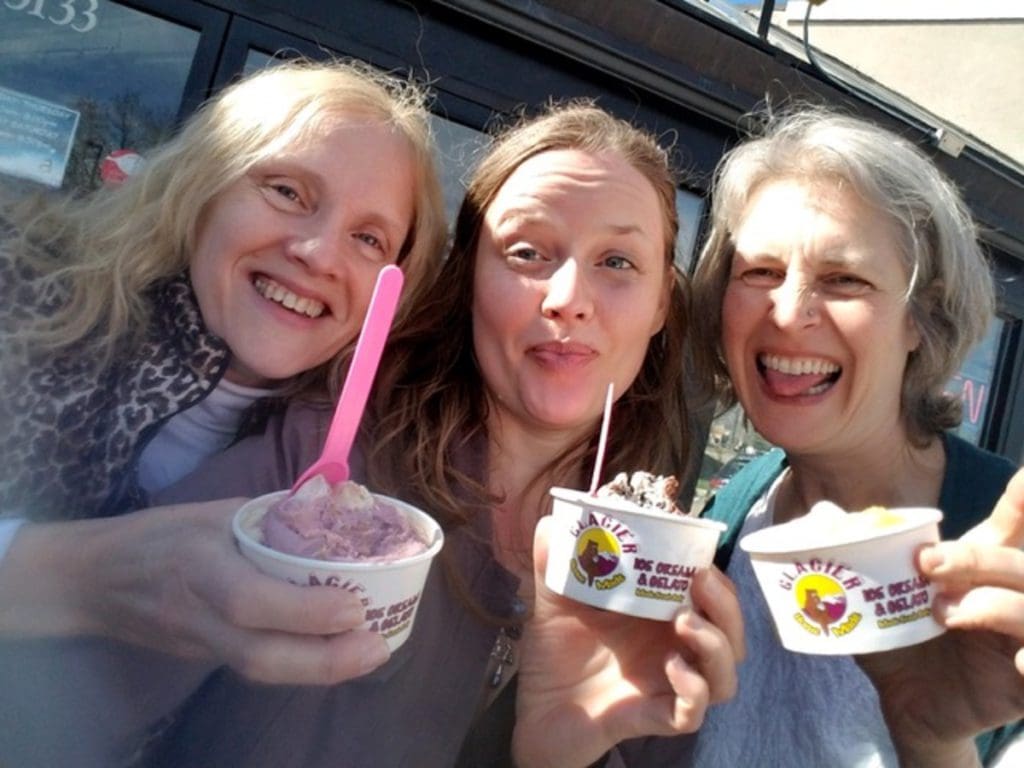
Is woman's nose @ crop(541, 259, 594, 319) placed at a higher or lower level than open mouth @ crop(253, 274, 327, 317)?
higher

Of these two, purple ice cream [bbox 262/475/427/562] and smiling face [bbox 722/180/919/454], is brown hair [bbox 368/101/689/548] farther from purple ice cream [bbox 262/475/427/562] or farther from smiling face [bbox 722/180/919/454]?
purple ice cream [bbox 262/475/427/562]

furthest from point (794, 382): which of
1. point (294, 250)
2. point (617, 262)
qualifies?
point (294, 250)

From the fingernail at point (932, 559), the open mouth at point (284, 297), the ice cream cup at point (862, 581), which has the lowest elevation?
the ice cream cup at point (862, 581)

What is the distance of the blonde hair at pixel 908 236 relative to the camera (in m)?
1.79

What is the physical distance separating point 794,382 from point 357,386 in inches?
44.8

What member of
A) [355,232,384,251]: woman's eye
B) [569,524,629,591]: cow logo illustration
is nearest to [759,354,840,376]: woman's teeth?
[569,524,629,591]: cow logo illustration

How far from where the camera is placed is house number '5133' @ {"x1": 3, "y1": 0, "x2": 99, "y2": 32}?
7.35 ft

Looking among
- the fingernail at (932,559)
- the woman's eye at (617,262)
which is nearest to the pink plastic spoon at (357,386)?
the woman's eye at (617,262)

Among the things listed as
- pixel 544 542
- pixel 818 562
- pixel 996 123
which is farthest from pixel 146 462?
pixel 996 123

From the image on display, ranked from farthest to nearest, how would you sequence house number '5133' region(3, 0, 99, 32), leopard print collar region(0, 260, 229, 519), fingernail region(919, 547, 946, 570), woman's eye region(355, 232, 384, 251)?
house number '5133' region(3, 0, 99, 32), woman's eye region(355, 232, 384, 251), leopard print collar region(0, 260, 229, 519), fingernail region(919, 547, 946, 570)

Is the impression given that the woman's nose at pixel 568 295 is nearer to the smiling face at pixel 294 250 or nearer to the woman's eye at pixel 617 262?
the woman's eye at pixel 617 262

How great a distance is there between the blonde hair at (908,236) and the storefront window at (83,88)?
1.80 metres

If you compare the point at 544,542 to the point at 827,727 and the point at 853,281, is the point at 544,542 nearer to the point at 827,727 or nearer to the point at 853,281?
the point at 827,727

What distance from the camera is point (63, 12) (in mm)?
2258
